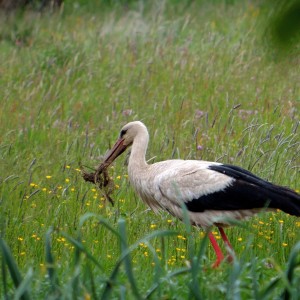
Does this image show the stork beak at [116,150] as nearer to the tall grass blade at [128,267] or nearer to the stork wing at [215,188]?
the stork wing at [215,188]

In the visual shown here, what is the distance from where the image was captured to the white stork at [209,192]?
219 inches

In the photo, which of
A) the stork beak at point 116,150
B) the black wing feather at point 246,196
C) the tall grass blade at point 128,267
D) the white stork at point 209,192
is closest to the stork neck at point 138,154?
the white stork at point 209,192

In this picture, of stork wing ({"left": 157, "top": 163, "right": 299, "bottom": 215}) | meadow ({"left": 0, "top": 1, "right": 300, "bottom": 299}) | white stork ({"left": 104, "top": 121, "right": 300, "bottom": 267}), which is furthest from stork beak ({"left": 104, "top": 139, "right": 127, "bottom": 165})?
stork wing ({"left": 157, "top": 163, "right": 299, "bottom": 215})

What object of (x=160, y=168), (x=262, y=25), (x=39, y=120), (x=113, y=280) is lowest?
(x=39, y=120)

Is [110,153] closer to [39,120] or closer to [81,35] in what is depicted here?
[39,120]

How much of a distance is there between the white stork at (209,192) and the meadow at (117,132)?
6.5 inches

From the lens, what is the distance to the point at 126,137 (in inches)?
270

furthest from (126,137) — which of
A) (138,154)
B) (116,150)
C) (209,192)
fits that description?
(209,192)

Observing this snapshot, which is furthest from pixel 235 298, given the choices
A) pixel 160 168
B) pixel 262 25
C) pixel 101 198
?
pixel 101 198

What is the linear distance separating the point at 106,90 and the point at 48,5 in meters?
3.36

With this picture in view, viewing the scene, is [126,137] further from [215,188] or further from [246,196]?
[246,196]

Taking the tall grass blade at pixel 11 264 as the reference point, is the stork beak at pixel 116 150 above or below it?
below

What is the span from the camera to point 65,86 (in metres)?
9.55

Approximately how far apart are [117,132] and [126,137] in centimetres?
147
